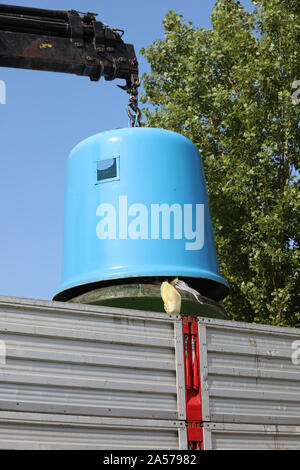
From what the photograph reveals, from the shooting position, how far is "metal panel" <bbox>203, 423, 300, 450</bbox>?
561 centimetres

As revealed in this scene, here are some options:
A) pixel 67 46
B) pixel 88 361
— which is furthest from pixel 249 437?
pixel 67 46

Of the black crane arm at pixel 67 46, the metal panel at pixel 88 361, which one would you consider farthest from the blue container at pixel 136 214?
the metal panel at pixel 88 361

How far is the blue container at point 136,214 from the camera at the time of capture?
733 centimetres

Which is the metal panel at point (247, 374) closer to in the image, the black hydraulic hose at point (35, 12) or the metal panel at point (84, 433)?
the metal panel at point (84, 433)


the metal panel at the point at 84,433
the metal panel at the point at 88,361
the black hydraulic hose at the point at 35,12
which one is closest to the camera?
the metal panel at the point at 84,433

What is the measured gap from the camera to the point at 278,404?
19.9 feet

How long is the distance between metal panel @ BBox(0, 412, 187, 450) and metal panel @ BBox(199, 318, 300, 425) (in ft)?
1.33

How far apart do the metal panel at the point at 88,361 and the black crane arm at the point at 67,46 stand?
4.18 meters

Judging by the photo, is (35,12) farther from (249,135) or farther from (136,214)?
(249,135)

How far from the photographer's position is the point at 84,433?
203 inches

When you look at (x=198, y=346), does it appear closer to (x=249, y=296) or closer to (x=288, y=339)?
(x=288, y=339)

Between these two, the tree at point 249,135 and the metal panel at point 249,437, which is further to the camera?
the tree at point 249,135

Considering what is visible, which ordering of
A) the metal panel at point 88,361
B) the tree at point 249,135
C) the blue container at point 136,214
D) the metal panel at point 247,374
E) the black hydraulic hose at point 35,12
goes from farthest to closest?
the tree at point 249,135 < the black hydraulic hose at point 35,12 < the blue container at point 136,214 < the metal panel at point 247,374 < the metal panel at point 88,361

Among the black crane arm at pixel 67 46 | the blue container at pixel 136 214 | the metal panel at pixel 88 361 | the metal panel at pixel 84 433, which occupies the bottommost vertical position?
the metal panel at pixel 84 433
